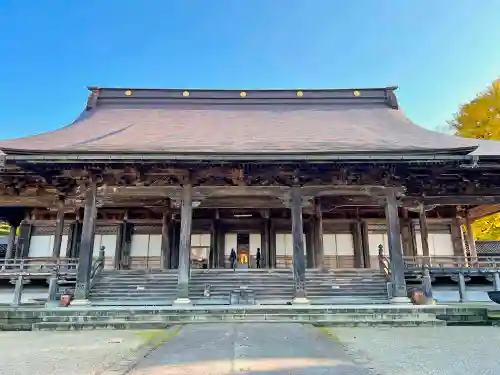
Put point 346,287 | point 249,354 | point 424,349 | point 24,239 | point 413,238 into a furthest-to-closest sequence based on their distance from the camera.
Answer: point 413,238, point 24,239, point 346,287, point 424,349, point 249,354

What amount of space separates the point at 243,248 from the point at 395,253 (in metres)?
7.24

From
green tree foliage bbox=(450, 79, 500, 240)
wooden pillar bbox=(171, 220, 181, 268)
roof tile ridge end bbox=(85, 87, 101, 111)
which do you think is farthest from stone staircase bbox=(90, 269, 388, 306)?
green tree foliage bbox=(450, 79, 500, 240)

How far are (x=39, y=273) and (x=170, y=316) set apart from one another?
17.1 ft

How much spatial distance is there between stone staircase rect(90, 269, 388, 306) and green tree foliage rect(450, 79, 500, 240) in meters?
11.3

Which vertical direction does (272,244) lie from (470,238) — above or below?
below

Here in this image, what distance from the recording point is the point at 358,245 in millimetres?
15062

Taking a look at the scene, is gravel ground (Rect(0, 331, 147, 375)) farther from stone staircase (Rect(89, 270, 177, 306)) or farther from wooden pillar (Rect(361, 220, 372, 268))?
wooden pillar (Rect(361, 220, 372, 268))

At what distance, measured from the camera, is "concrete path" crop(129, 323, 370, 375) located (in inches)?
137

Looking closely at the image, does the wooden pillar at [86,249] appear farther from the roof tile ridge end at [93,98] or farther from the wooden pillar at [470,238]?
the wooden pillar at [470,238]

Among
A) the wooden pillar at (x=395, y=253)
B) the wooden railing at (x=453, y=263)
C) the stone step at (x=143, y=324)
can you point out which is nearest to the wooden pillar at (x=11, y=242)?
the stone step at (x=143, y=324)

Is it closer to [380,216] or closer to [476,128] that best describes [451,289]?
[380,216]

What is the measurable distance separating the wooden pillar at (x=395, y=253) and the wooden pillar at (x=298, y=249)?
8.31 ft

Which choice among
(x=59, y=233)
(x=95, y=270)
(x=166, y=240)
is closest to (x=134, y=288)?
(x=95, y=270)

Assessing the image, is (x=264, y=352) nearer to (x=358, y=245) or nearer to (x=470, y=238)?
(x=358, y=245)
